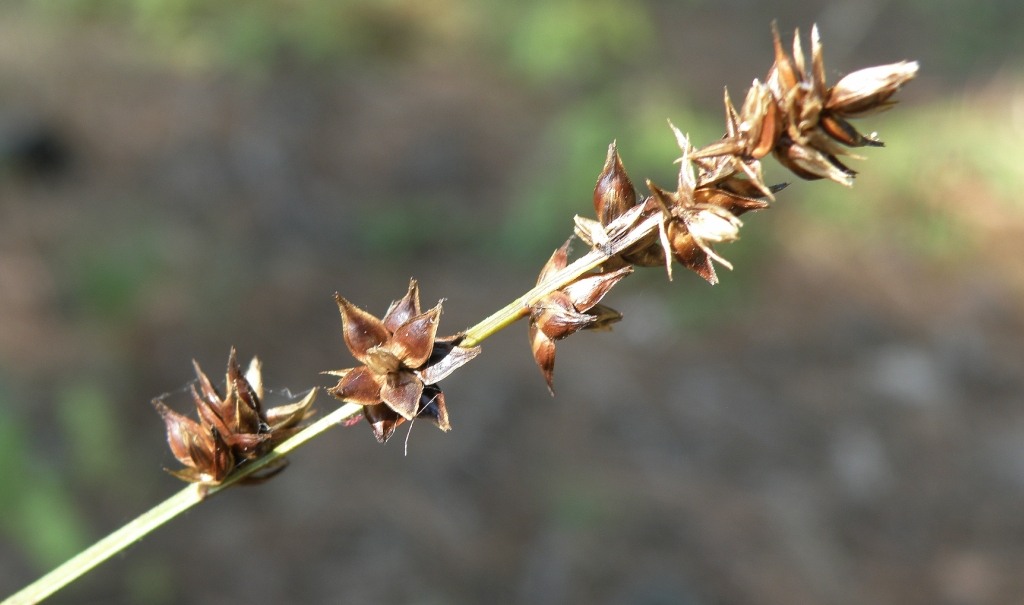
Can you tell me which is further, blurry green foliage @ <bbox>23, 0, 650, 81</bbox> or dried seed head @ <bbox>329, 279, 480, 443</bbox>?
blurry green foliage @ <bbox>23, 0, 650, 81</bbox>

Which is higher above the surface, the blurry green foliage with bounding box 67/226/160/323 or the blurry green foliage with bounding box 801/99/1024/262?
the blurry green foliage with bounding box 67/226/160/323

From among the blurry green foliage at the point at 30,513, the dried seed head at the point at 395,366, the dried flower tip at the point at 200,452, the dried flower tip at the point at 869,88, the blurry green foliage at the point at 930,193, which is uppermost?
the blurry green foliage at the point at 930,193

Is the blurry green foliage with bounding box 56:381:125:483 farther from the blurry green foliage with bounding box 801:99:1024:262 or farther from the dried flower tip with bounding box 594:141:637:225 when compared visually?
the blurry green foliage with bounding box 801:99:1024:262

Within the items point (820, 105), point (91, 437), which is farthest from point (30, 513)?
point (820, 105)

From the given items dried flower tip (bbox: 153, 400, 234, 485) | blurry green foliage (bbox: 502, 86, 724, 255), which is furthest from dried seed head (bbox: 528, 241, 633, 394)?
blurry green foliage (bbox: 502, 86, 724, 255)

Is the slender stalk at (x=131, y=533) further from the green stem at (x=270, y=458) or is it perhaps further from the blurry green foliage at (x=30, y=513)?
the blurry green foliage at (x=30, y=513)

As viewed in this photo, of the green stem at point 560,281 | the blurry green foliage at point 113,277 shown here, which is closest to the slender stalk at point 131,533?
the green stem at point 560,281
